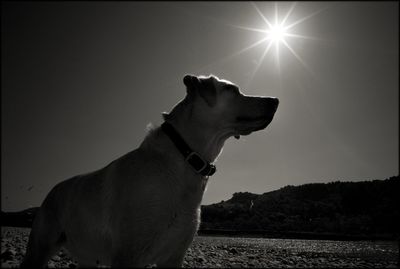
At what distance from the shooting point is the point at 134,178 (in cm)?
436

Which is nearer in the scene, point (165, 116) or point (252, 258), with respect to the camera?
point (165, 116)

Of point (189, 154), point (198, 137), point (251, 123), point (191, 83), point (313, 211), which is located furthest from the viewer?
point (313, 211)

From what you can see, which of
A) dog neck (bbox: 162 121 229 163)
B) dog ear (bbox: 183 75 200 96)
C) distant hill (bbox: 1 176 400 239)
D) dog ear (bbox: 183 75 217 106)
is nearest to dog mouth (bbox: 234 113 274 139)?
dog neck (bbox: 162 121 229 163)

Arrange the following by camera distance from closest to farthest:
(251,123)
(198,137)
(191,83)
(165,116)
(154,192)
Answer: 1. (154,192)
2. (198,137)
3. (191,83)
4. (165,116)
5. (251,123)

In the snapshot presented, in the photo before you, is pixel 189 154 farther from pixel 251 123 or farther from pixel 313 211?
pixel 313 211

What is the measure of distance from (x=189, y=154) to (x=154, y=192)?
2.66ft

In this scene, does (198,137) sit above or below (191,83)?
below

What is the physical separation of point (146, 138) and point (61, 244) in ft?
8.09

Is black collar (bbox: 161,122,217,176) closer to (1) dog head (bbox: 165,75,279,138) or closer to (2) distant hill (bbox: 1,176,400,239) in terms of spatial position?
(1) dog head (bbox: 165,75,279,138)

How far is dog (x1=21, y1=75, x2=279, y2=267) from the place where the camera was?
4.17m

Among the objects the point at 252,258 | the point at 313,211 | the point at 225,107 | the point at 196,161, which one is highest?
the point at 313,211

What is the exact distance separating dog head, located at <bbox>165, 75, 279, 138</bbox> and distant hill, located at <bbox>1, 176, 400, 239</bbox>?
213 ft

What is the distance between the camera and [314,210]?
7850 cm

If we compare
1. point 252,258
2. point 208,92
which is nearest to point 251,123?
point 208,92
